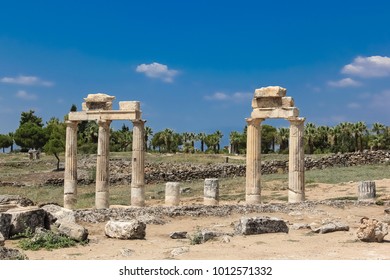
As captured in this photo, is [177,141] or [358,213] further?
[177,141]

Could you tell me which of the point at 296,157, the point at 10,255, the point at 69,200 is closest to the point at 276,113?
the point at 296,157

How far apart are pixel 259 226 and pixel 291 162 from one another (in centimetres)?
956

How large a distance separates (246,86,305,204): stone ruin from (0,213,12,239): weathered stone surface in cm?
1383

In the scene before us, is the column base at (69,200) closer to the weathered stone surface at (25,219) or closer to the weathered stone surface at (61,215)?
the weathered stone surface at (61,215)

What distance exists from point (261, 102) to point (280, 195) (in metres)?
8.94

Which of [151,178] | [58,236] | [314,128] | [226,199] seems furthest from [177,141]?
[58,236]

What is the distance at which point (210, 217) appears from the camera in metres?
25.7

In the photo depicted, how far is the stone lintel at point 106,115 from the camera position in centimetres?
2780

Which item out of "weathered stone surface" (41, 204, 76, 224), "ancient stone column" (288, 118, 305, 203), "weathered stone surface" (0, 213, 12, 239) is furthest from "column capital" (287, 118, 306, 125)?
"weathered stone surface" (0, 213, 12, 239)

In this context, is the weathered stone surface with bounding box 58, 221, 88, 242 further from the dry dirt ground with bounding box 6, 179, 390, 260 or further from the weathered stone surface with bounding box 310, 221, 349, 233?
the weathered stone surface with bounding box 310, 221, 349, 233

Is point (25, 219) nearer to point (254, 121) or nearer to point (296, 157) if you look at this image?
point (254, 121)

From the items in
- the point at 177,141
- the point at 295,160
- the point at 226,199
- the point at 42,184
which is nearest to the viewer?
the point at 295,160

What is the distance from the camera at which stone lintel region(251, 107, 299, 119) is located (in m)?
27.5

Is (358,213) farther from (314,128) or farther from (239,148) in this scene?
(239,148)
